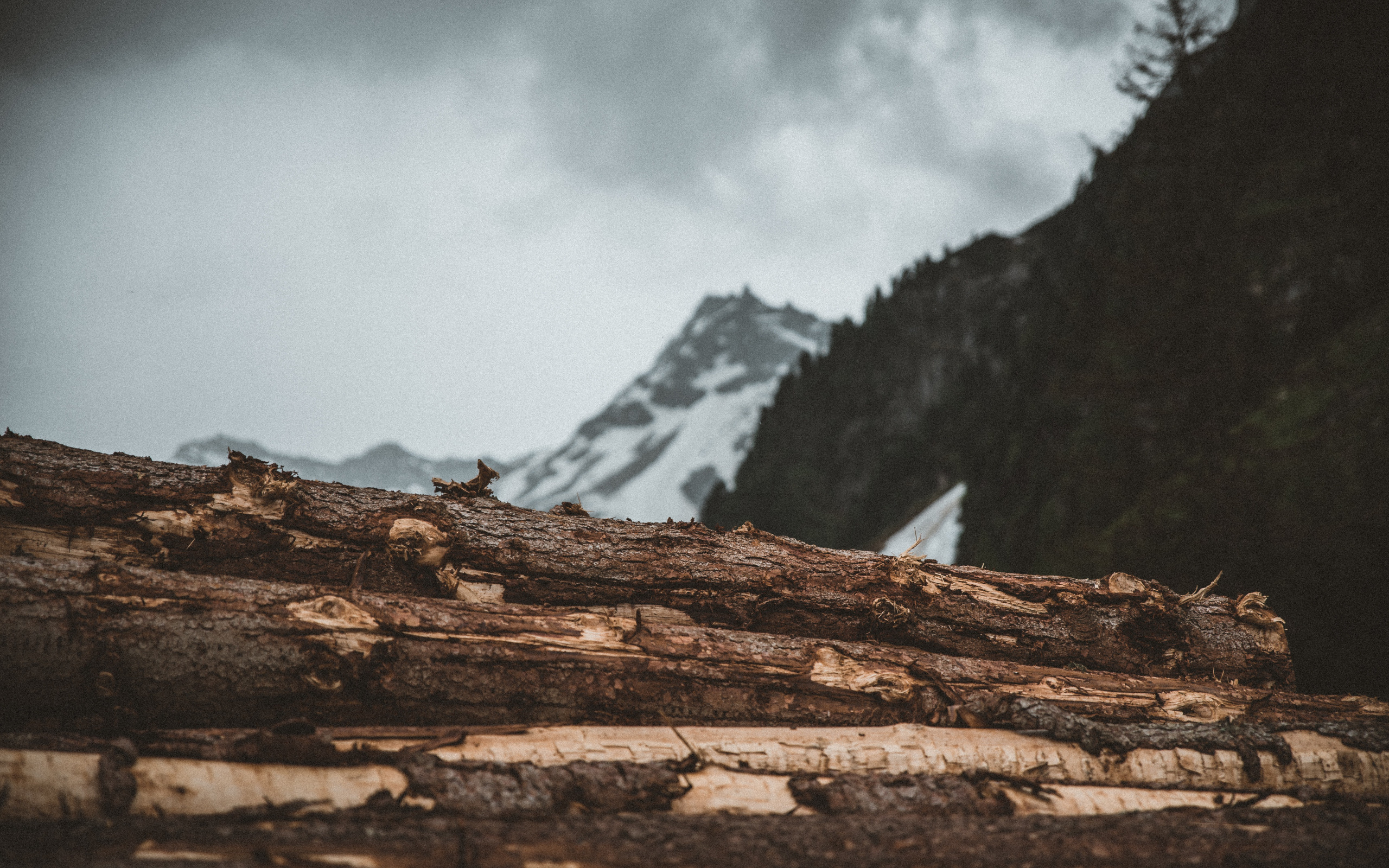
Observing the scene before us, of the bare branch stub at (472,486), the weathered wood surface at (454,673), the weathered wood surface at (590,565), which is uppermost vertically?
the bare branch stub at (472,486)

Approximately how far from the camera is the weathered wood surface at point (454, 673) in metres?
2.98

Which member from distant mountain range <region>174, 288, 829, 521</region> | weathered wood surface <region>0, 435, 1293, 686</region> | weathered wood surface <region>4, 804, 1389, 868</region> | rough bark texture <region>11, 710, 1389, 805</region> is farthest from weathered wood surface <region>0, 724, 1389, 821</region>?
distant mountain range <region>174, 288, 829, 521</region>

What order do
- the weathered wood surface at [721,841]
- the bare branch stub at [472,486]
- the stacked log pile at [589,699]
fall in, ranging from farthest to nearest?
1. the bare branch stub at [472,486]
2. the stacked log pile at [589,699]
3. the weathered wood surface at [721,841]

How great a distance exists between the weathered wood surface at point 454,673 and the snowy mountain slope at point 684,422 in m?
54.4

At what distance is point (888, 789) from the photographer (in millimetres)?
3188

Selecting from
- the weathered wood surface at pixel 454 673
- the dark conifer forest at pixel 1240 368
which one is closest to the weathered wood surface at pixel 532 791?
the weathered wood surface at pixel 454 673

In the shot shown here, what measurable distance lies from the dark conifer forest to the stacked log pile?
3620 mm

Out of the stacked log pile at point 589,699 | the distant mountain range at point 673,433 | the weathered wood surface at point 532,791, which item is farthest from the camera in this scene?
the distant mountain range at point 673,433

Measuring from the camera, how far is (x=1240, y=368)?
13.3 meters

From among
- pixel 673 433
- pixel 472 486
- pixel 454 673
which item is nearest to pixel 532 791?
pixel 454 673

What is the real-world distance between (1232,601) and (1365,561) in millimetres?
2441

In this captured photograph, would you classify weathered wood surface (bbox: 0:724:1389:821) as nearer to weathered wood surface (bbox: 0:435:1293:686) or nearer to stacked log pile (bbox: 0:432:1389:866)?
stacked log pile (bbox: 0:432:1389:866)

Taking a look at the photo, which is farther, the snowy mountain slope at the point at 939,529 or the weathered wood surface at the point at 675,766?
the snowy mountain slope at the point at 939,529

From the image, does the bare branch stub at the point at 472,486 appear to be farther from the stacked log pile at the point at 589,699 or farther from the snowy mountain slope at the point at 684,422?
the snowy mountain slope at the point at 684,422
